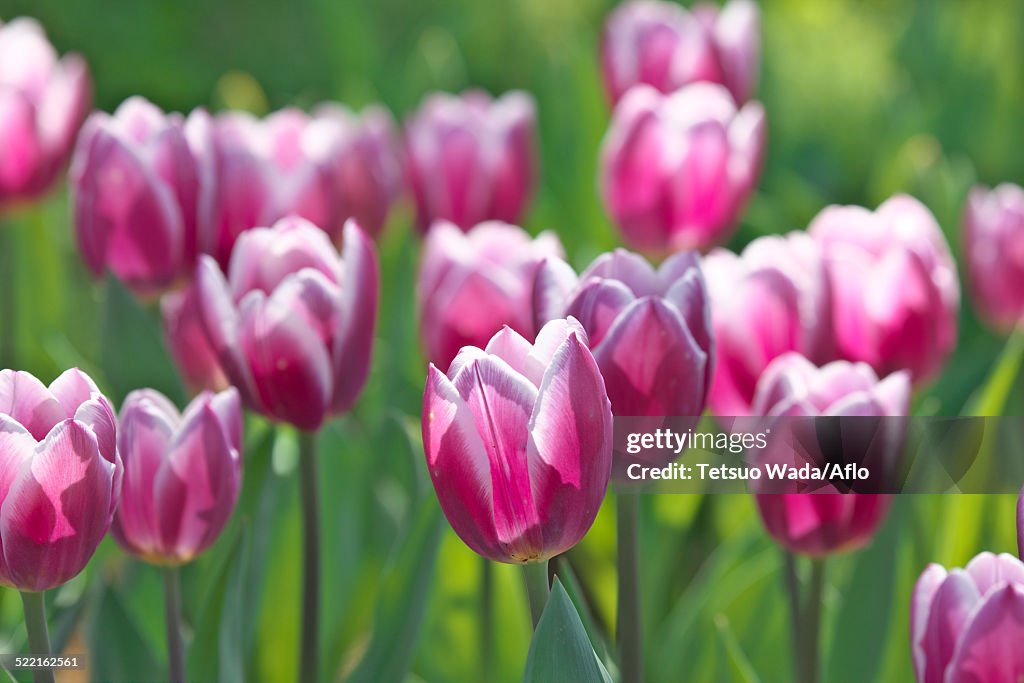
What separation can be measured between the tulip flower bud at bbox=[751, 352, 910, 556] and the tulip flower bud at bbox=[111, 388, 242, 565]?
34 cm

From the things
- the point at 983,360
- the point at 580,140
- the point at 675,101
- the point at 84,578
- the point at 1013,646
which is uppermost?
the point at 580,140

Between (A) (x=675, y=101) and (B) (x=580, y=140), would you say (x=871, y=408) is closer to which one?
(A) (x=675, y=101)

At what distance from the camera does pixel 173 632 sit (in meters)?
0.78

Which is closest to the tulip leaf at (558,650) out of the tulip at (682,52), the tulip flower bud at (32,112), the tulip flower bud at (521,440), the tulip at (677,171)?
the tulip flower bud at (521,440)

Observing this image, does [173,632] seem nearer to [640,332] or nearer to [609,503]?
[640,332]

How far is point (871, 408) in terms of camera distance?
805 millimetres

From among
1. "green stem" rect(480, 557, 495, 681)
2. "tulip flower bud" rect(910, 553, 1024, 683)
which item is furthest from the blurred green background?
"tulip flower bud" rect(910, 553, 1024, 683)

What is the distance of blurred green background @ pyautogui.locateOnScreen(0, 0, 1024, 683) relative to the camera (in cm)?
93

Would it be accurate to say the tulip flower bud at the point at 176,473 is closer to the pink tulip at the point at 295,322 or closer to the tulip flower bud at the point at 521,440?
the pink tulip at the point at 295,322

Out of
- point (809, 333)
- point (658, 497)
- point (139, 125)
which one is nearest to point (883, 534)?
point (809, 333)

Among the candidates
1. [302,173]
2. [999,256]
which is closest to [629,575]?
[302,173]

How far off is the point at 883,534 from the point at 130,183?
0.68 m

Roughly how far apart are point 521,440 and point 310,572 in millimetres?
294

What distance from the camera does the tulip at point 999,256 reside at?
4.13ft
